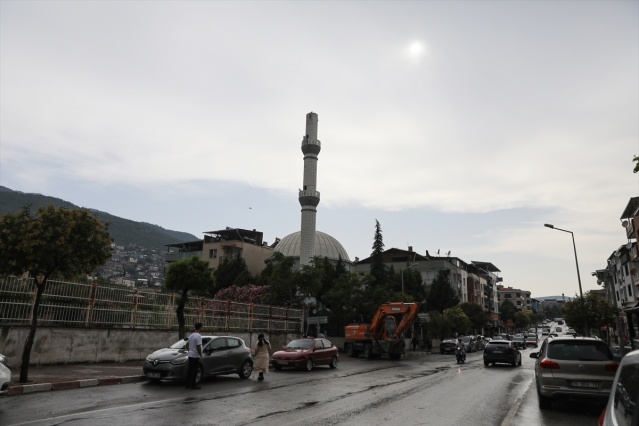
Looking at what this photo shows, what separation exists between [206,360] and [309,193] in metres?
49.6

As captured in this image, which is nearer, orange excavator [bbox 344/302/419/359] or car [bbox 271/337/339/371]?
car [bbox 271/337/339/371]

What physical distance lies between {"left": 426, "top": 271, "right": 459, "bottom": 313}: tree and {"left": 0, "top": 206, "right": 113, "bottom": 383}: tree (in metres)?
62.6

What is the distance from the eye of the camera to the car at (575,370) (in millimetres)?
9570

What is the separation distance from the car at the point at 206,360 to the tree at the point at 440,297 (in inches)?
2293

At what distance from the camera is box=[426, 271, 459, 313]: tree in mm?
70688

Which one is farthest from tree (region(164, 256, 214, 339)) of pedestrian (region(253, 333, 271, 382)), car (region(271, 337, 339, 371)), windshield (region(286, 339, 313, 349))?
pedestrian (region(253, 333, 271, 382))

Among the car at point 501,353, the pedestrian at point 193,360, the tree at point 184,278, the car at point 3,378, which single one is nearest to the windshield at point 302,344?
the tree at point 184,278

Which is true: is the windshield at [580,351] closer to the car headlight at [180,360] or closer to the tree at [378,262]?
the car headlight at [180,360]

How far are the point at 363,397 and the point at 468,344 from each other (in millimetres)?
37877

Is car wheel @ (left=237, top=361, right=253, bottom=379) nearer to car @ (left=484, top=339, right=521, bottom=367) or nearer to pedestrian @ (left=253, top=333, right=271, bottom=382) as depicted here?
pedestrian @ (left=253, top=333, right=271, bottom=382)

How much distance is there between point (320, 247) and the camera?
267 ft

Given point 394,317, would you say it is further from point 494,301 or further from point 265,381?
point 494,301

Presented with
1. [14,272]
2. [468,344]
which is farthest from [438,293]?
[14,272]

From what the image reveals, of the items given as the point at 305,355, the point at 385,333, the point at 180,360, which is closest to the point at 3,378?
the point at 180,360
